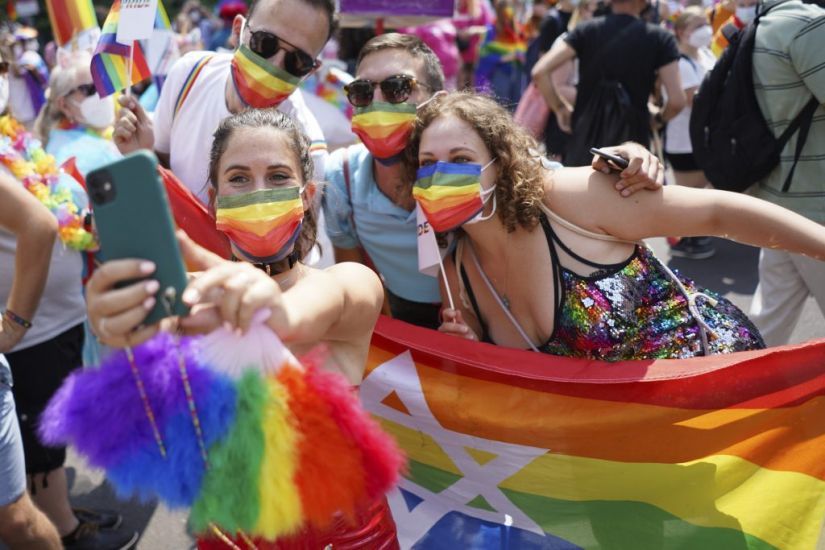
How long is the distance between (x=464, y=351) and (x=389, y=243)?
0.59 m

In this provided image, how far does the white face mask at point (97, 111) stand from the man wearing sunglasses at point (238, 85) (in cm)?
130

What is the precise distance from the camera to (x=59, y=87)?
4246 mm

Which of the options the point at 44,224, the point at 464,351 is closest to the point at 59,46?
the point at 44,224

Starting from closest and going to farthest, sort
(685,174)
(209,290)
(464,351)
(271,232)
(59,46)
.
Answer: (209,290) < (271,232) < (464,351) < (59,46) < (685,174)

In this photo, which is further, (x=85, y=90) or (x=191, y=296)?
(x=85, y=90)

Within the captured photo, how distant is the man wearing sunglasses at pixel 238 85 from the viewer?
9.13 feet

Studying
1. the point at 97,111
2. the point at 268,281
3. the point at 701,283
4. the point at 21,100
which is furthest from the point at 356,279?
the point at 21,100

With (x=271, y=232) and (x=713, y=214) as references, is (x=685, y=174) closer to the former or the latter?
(x=713, y=214)

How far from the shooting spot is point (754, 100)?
355cm

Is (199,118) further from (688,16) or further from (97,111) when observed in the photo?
(688,16)

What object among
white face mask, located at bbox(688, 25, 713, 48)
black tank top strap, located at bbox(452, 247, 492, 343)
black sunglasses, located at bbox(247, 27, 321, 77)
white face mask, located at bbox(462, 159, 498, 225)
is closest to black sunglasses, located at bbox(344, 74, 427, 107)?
black sunglasses, located at bbox(247, 27, 321, 77)

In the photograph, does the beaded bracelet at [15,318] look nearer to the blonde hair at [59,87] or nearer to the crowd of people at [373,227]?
the crowd of people at [373,227]

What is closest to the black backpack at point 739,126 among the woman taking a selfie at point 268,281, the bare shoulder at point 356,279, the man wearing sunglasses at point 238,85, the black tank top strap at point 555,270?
the black tank top strap at point 555,270

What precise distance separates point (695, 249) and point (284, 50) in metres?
4.47
